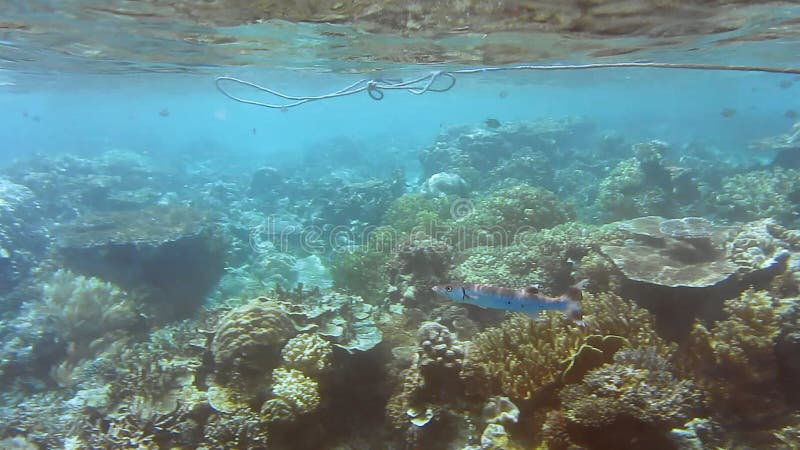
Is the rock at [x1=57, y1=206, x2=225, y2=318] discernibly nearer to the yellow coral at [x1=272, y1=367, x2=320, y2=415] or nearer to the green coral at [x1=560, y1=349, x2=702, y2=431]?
the yellow coral at [x1=272, y1=367, x2=320, y2=415]

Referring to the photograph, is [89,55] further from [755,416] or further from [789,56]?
[789,56]

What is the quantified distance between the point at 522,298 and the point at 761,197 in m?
14.0

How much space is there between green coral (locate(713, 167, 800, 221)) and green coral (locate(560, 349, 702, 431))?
11496 millimetres

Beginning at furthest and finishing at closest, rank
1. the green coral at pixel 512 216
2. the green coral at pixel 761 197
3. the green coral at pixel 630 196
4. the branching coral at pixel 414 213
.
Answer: the green coral at pixel 630 196 → the branching coral at pixel 414 213 → the green coral at pixel 761 197 → the green coral at pixel 512 216

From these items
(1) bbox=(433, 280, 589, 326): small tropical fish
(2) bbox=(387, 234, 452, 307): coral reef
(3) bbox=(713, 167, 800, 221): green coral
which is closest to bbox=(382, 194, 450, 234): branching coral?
(2) bbox=(387, 234, 452, 307): coral reef

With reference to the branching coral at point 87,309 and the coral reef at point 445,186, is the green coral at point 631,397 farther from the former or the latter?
the coral reef at point 445,186

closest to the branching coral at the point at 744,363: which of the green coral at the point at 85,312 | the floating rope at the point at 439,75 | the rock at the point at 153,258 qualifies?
the floating rope at the point at 439,75

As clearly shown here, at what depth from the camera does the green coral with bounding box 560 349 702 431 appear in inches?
158

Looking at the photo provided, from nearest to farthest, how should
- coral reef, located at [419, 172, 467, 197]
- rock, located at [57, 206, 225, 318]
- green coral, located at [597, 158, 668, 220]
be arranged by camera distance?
1. rock, located at [57, 206, 225, 318]
2. green coral, located at [597, 158, 668, 220]
3. coral reef, located at [419, 172, 467, 197]

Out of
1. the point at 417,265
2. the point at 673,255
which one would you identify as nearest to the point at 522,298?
the point at 673,255

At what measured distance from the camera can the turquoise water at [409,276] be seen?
4.84m

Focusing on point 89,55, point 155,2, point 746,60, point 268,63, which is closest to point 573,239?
point 155,2

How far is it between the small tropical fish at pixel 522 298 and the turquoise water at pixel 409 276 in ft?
0.08

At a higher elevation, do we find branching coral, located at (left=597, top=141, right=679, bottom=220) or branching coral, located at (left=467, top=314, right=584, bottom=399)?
branching coral, located at (left=467, top=314, right=584, bottom=399)
